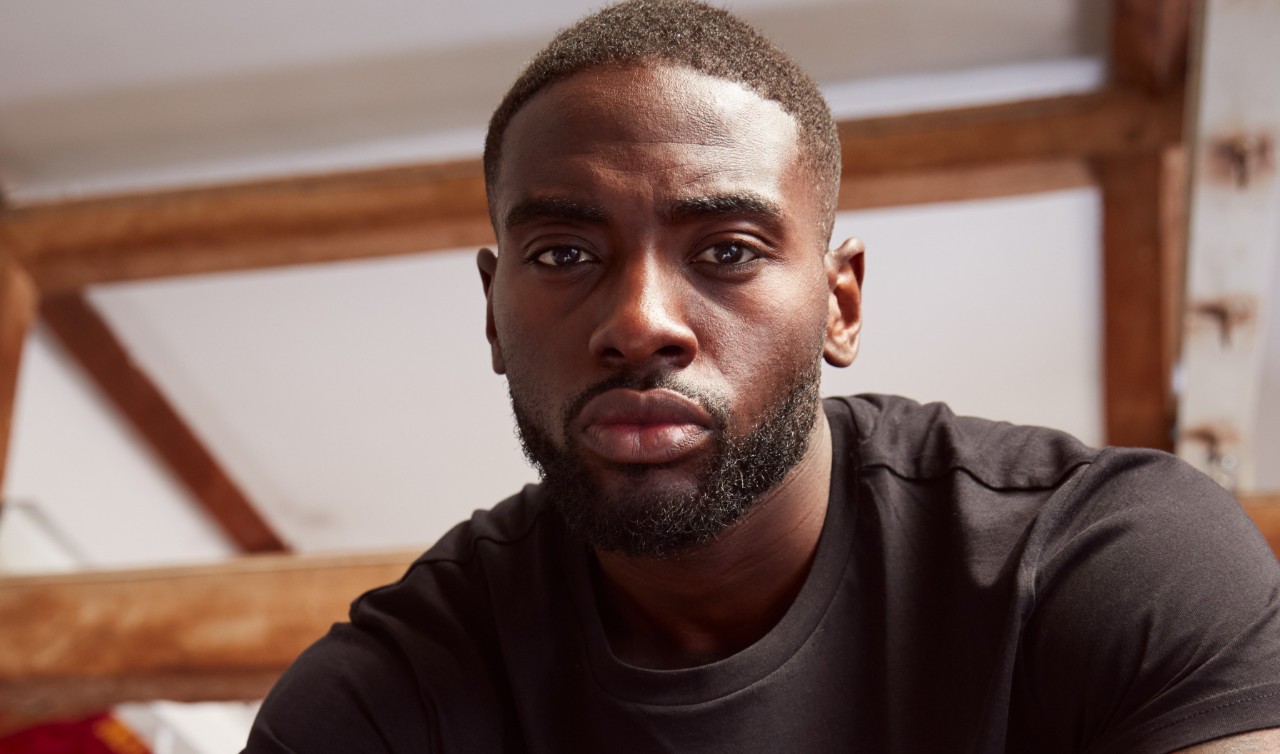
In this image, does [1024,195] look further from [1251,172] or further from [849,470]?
[849,470]

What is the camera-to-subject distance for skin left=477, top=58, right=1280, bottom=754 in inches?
42.8

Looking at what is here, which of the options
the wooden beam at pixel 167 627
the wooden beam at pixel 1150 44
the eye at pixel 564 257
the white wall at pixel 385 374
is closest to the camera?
the eye at pixel 564 257

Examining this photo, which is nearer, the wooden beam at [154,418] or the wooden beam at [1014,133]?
the wooden beam at [1014,133]

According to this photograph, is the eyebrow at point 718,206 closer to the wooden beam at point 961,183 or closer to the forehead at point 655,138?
the forehead at point 655,138

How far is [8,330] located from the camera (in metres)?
3.55

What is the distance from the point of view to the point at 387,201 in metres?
3.29

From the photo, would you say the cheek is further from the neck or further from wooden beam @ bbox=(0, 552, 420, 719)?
wooden beam @ bbox=(0, 552, 420, 719)

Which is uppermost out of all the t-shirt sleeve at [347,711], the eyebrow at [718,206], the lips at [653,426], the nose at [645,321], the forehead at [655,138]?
the forehead at [655,138]

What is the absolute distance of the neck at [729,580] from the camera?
1.17 metres

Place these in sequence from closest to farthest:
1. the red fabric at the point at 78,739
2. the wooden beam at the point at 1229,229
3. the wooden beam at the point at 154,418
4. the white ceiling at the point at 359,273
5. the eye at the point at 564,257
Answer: the eye at the point at 564,257
the wooden beam at the point at 1229,229
the white ceiling at the point at 359,273
the wooden beam at the point at 154,418
the red fabric at the point at 78,739

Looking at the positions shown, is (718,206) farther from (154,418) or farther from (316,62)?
(154,418)

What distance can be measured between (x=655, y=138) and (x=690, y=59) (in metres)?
0.10

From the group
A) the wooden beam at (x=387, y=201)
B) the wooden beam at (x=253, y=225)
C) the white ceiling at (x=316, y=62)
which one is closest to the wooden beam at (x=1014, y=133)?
the wooden beam at (x=387, y=201)

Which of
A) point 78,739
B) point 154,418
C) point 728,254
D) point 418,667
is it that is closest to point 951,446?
point 728,254
